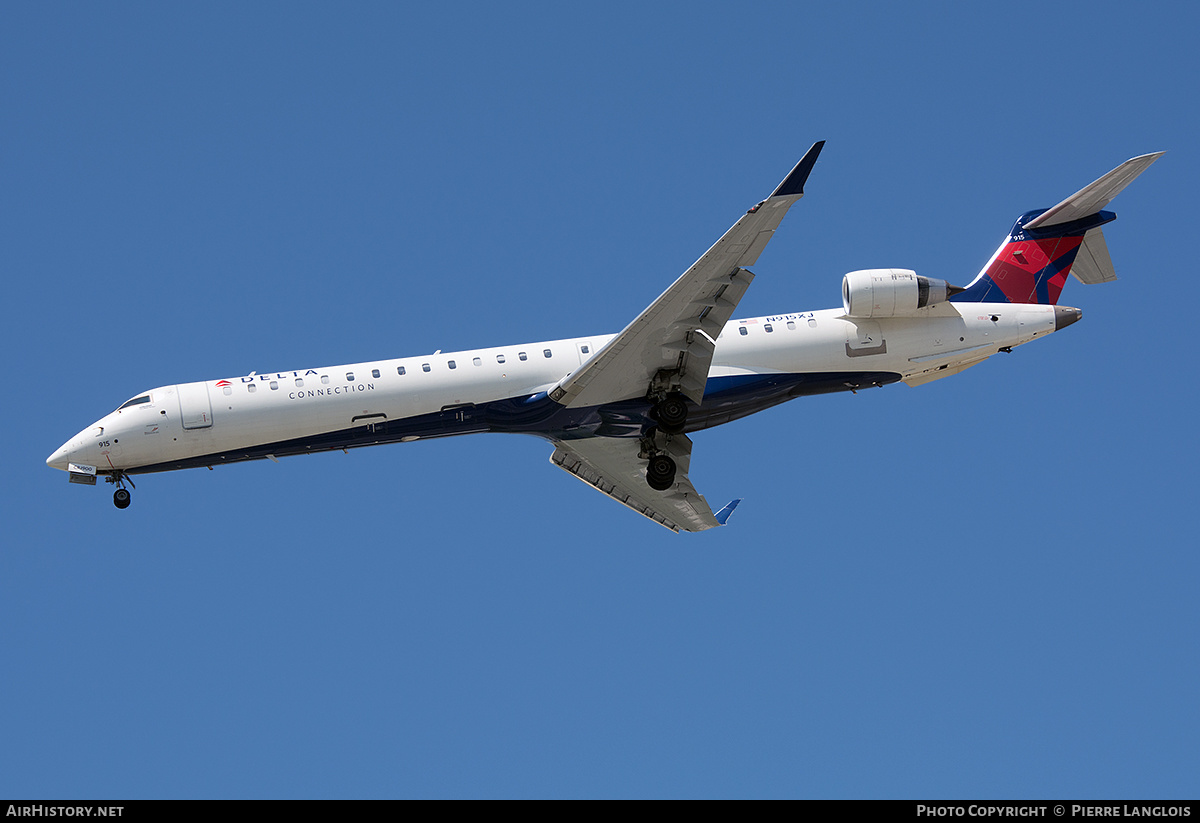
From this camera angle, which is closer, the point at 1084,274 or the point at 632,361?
the point at 632,361

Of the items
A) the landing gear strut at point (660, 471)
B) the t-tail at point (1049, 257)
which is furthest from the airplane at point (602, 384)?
the t-tail at point (1049, 257)

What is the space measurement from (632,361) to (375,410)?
17.5ft

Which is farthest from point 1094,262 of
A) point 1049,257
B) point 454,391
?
point 454,391

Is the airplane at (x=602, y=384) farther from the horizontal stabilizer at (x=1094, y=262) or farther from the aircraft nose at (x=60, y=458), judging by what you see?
the horizontal stabilizer at (x=1094, y=262)

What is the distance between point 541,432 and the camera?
2588 cm

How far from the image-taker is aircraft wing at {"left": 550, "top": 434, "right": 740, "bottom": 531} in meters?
27.3

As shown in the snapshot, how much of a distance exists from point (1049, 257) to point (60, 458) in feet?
71.8

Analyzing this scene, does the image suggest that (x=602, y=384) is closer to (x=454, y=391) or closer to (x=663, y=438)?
(x=663, y=438)

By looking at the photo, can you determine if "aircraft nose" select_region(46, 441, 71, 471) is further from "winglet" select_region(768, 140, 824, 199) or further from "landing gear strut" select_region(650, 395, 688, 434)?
"winglet" select_region(768, 140, 824, 199)

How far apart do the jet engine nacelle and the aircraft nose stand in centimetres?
1642
